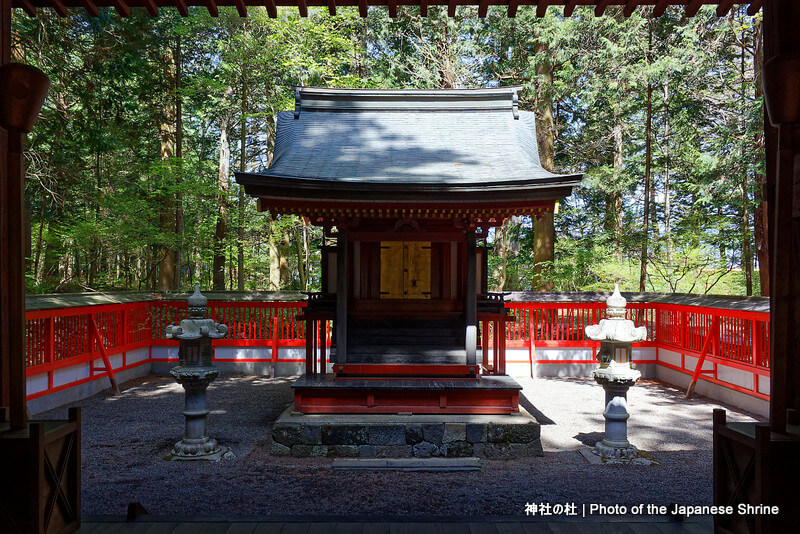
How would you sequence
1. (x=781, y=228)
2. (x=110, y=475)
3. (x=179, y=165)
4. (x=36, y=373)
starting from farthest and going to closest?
(x=179, y=165) → (x=36, y=373) → (x=110, y=475) → (x=781, y=228)

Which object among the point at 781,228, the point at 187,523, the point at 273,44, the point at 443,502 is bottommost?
the point at 443,502

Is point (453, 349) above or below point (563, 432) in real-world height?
above

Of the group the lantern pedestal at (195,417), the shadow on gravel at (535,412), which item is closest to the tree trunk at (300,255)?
the shadow on gravel at (535,412)

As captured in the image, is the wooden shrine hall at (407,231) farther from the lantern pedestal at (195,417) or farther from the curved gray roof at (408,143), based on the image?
the lantern pedestal at (195,417)

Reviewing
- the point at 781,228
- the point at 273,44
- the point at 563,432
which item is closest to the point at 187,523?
the point at 781,228

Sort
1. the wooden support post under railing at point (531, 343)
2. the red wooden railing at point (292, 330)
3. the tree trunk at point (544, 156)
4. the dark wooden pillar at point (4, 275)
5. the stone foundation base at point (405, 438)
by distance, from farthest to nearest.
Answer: the tree trunk at point (544, 156) < the wooden support post under railing at point (531, 343) < the red wooden railing at point (292, 330) < the stone foundation base at point (405, 438) < the dark wooden pillar at point (4, 275)

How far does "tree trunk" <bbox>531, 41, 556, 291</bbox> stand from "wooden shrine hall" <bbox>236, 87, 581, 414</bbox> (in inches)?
241

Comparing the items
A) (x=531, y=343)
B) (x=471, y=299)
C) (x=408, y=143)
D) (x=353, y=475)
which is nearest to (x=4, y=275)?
(x=353, y=475)

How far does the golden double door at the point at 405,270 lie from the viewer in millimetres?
7566

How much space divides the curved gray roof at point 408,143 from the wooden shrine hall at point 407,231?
3cm

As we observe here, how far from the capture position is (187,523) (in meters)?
3.18

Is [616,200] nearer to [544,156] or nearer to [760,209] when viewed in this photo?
[544,156]

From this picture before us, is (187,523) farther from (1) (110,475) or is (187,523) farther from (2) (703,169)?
(2) (703,169)

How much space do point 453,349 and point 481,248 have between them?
1672 mm
